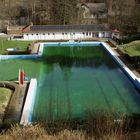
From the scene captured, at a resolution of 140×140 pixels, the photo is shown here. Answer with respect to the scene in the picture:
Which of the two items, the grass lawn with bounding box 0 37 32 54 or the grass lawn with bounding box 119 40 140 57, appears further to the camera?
the grass lawn with bounding box 0 37 32 54

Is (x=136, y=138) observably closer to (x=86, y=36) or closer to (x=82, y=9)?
(x=86, y=36)

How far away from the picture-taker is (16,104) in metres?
12.8

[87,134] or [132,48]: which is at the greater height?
[87,134]

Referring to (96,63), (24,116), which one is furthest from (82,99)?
(96,63)

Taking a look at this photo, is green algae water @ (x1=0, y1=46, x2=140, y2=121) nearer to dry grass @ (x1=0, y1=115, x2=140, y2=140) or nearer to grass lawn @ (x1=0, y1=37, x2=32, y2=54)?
grass lawn @ (x1=0, y1=37, x2=32, y2=54)

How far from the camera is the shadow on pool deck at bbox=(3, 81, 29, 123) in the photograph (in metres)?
11.4

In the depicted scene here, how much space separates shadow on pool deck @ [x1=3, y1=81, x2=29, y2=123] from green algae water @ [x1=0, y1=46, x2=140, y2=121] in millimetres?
610

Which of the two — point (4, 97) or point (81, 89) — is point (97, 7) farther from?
point (4, 97)

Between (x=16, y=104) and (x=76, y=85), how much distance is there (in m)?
4.35

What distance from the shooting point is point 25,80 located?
1644 cm

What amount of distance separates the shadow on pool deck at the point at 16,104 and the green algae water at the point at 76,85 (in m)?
0.61

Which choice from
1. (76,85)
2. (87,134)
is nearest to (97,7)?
(76,85)

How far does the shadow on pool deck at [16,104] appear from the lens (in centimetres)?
1143

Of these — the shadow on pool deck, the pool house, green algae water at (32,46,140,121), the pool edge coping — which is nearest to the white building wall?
the pool house
